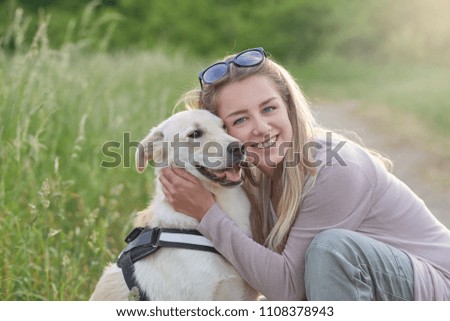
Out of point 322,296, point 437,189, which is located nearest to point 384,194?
point 322,296

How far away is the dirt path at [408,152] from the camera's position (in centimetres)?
628

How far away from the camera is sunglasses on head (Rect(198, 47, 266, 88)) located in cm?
315

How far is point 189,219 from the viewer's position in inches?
120

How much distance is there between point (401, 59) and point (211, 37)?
10804 mm

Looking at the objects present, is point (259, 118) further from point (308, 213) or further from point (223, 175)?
point (308, 213)

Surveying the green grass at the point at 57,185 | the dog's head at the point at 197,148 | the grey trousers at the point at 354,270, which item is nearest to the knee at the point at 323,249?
the grey trousers at the point at 354,270

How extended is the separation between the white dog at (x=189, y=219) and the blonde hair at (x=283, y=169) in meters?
0.11

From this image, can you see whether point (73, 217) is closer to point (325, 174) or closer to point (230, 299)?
point (230, 299)

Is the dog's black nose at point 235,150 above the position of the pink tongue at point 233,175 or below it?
above

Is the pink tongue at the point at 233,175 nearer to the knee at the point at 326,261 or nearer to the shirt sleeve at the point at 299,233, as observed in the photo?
the shirt sleeve at the point at 299,233

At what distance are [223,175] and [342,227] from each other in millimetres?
616

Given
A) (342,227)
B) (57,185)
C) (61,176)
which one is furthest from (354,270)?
(61,176)
